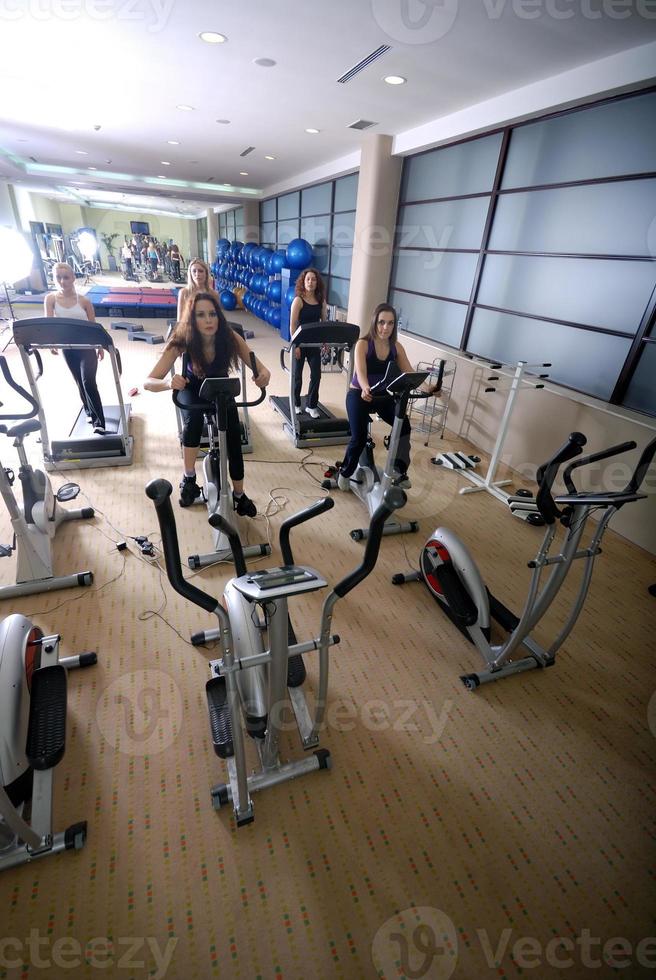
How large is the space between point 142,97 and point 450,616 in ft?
19.0

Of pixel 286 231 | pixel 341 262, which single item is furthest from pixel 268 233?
pixel 341 262

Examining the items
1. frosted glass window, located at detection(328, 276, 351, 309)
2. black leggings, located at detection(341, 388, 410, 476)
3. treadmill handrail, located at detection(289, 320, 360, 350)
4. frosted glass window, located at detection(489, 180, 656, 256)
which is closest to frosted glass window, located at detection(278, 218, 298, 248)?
frosted glass window, located at detection(328, 276, 351, 309)

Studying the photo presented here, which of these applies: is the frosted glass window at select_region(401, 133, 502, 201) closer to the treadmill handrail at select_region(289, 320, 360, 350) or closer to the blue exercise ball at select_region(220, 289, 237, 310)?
the treadmill handrail at select_region(289, 320, 360, 350)

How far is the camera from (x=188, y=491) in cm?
316

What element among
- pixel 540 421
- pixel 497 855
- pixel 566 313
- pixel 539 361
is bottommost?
pixel 497 855

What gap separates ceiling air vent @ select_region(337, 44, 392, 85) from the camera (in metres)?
3.06

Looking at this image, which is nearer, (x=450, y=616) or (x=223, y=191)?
(x=450, y=616)

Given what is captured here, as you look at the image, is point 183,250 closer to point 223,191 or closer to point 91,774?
point 223,191

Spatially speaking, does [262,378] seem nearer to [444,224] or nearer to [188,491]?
[188,491]

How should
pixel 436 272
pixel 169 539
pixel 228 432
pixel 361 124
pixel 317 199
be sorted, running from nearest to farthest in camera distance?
pixel 169 539, pixel 228 432, pixel 361 124, pixel 436 272, pixel 317 199

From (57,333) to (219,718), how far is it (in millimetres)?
2897

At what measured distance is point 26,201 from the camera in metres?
14.6

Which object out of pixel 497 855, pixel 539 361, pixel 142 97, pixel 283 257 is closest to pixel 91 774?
pixel 497 855

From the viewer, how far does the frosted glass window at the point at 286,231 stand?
31.7 feet
